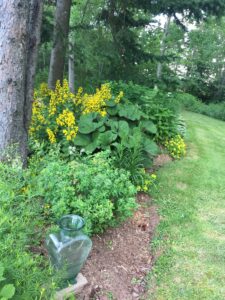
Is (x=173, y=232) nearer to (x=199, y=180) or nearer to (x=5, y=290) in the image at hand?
(x=199, y=180)

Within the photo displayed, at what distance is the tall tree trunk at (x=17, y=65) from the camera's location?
9.91 feet

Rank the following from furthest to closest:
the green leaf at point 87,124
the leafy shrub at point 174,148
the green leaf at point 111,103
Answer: the leafy shrub at point 174,148, the green leaf at point 111,103, the green leaf at point 87,124

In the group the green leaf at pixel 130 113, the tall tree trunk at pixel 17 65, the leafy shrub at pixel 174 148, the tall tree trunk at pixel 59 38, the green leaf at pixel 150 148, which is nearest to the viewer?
the tall tree trunk at pixel 17 65

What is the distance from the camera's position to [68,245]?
7.08 ft

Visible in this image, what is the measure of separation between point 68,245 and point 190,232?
1.86m

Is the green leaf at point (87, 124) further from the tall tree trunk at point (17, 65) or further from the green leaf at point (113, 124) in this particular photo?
the tall tree trunk at point (17, 65)

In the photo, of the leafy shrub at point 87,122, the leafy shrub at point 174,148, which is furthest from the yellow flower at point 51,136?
the leafy shrub at point 174,148

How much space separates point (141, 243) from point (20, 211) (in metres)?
1.62

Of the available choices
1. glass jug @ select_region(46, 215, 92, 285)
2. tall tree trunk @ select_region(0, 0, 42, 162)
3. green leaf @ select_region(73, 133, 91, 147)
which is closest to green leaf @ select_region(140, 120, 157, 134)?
green leaf @ select_region(73, 133, 91, 147)

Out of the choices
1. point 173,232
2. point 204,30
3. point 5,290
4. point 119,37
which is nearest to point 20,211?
point 5,290

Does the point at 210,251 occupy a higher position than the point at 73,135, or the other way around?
the point at 73,135

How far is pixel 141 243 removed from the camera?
3.29m

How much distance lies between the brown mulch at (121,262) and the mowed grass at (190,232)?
106 mm

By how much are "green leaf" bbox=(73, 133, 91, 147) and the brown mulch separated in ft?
3.87
